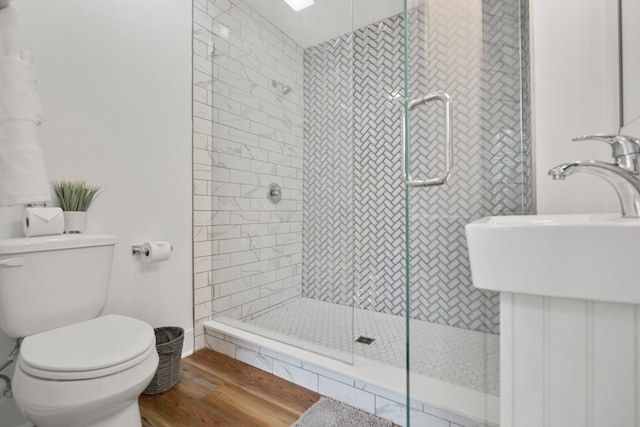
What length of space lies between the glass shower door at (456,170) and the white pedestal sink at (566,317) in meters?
0.40

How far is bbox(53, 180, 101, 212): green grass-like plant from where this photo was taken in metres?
1.34

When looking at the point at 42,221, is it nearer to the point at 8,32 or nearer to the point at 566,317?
the point at 8,32

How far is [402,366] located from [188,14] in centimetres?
242

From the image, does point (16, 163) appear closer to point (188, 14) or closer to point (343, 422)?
point (188, 14)

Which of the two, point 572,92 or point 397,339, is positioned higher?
point 572,92

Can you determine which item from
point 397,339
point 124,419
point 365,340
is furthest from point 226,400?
point 397,339

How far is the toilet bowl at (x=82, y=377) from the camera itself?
2.97 ft

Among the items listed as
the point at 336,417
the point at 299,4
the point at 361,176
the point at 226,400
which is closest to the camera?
the point at 336,417

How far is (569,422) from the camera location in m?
0.56

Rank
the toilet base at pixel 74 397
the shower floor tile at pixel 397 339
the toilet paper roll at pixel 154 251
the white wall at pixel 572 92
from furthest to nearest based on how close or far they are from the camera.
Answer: the toilet paper roll at pixel 154 251, the white wall at pixel 572 92, the shower floor tile at pixel 397 339, the toilet base at pixel 74 397

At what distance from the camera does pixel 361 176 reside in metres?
2.49

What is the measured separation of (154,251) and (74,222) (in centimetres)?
39

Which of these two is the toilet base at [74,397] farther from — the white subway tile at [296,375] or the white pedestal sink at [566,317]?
the white pedestal sink at [566,317]

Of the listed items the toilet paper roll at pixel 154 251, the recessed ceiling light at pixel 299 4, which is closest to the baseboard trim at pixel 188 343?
the toilet paper roll at pixel 154 251
